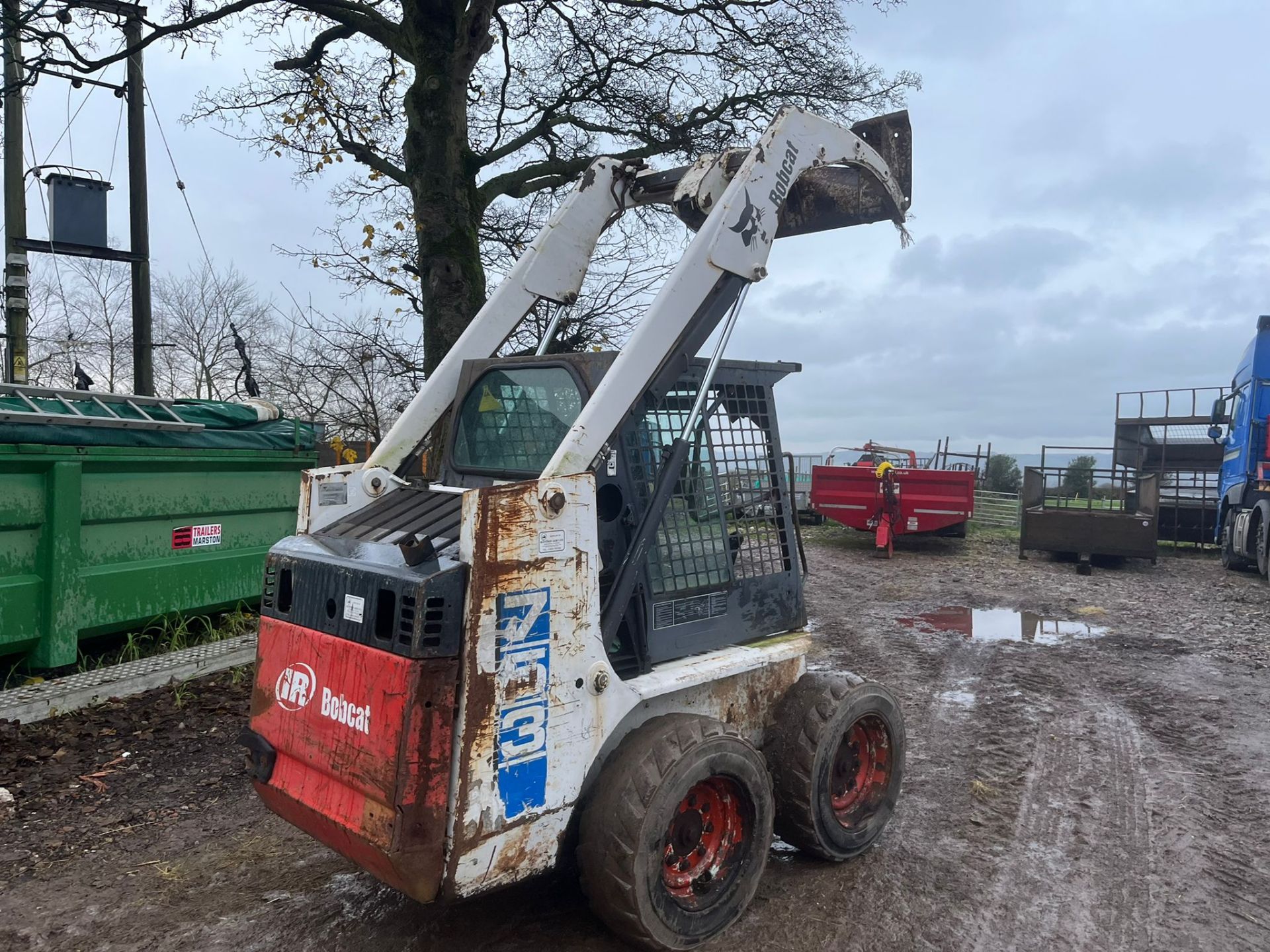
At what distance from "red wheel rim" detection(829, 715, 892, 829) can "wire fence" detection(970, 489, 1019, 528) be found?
17225 millimetres

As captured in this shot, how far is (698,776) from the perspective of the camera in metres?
2.96

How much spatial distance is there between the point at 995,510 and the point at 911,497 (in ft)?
23.8

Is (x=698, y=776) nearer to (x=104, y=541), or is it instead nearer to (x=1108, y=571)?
(x=104, y=541)

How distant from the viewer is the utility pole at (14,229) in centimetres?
914

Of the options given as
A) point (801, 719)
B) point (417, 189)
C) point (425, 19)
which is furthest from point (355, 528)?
point (425, 19)

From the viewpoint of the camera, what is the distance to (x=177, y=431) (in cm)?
653

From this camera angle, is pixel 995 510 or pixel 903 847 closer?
pixel 903 847

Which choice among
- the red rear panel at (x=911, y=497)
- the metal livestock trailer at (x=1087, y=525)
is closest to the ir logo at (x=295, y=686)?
the metal livestock trailer at (x=1087, y=525)

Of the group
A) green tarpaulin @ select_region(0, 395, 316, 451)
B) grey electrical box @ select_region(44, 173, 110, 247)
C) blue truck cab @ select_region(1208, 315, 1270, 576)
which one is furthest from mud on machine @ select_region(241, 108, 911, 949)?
blue truck cab @ select_region(1208, 315, 1270, 576)

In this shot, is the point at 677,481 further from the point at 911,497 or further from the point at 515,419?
the point at 911,497

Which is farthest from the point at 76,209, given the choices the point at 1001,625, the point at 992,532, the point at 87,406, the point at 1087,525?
the point at 992,532

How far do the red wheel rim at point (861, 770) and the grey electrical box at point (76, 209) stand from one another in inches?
386

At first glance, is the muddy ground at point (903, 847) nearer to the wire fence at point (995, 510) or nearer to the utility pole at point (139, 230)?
the utility pole at point (139, 230)

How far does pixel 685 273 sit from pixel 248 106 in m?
8.47
